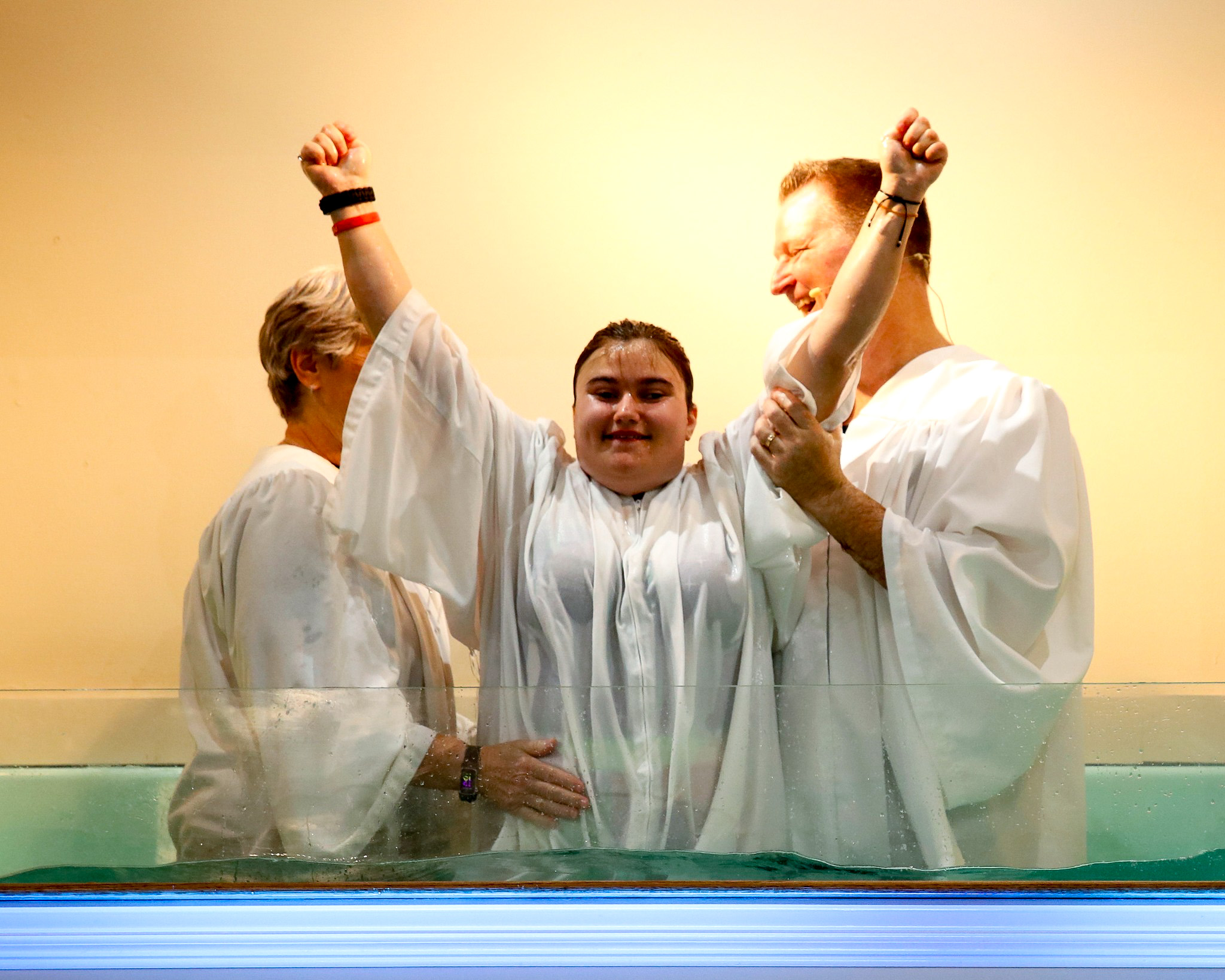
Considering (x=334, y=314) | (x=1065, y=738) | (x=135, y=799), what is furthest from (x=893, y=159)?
(x=135, y=799)

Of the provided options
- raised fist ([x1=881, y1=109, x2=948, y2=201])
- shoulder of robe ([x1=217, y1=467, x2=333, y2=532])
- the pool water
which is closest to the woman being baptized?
raised fist ([x1=881, y1=109, x2=948, y2=201])

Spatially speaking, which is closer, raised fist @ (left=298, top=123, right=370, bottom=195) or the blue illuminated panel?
the blue illuminated panel

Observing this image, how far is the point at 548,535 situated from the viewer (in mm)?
1641

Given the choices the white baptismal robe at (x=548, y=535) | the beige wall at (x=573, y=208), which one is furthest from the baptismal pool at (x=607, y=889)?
the beige wall at (x=573, y=208)

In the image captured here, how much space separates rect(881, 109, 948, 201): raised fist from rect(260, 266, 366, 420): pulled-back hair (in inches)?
35.5

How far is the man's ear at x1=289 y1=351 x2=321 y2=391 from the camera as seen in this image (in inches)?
77.2

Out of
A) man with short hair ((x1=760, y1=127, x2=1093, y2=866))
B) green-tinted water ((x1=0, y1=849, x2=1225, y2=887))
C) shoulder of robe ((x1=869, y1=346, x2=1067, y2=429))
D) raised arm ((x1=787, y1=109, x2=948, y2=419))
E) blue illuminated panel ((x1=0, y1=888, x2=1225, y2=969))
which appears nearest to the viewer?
blue illuminated panel ((x1=0, y1=888, x2=1225, y2=969))

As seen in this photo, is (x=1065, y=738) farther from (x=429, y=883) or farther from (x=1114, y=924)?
(x=429, y=883)

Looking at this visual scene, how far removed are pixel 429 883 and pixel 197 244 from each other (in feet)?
6.26

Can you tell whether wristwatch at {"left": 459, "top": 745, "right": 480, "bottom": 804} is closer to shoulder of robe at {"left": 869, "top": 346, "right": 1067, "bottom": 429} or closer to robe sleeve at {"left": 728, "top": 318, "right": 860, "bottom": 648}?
robe sleeve at {"left": 728, "top": 318, "right": 860, "bottom": 648}

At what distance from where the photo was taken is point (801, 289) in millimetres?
2061

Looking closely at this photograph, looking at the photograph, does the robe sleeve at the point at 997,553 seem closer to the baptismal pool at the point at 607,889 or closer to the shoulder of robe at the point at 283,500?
the baptismal pool at the point at 607,889

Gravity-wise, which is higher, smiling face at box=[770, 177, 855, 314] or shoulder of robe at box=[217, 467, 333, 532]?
smiling face at box=[770, 177, 855, 314]

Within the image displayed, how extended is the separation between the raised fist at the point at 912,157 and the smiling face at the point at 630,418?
1.34 ft
